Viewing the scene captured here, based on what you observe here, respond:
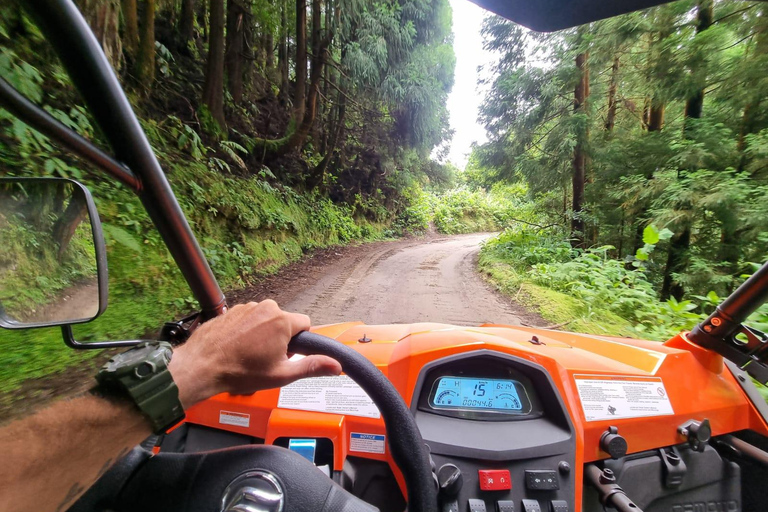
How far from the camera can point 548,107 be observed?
10.7m

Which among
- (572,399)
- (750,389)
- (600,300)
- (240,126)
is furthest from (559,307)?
(240,126)

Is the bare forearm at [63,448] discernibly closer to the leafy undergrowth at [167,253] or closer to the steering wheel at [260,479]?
the steering wheel at [260,479]

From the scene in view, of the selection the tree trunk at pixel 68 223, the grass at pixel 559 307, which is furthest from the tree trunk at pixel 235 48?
the tree trunk at pixel 68 223

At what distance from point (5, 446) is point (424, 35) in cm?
1392

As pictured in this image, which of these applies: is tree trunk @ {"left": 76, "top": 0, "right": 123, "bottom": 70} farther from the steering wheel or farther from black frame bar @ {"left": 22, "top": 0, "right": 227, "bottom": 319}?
the steering wheel

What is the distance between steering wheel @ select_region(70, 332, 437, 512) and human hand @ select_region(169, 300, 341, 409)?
12 centimetres

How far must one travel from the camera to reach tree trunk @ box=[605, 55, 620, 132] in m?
8.40

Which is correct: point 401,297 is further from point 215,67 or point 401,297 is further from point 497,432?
point 215,67

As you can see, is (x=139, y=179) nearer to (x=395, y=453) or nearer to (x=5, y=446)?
(x=5, y=446)

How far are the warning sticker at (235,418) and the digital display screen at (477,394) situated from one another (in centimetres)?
72

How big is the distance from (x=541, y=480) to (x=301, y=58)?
13161 mm

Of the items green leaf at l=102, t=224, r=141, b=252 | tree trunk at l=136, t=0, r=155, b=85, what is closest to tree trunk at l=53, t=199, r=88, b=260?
green leaf at l=102, t=224, r=141, b=252

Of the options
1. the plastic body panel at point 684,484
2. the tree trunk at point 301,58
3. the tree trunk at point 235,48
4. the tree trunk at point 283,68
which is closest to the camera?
the plastic body panel at point 684,484

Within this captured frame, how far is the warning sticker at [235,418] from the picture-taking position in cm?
134
